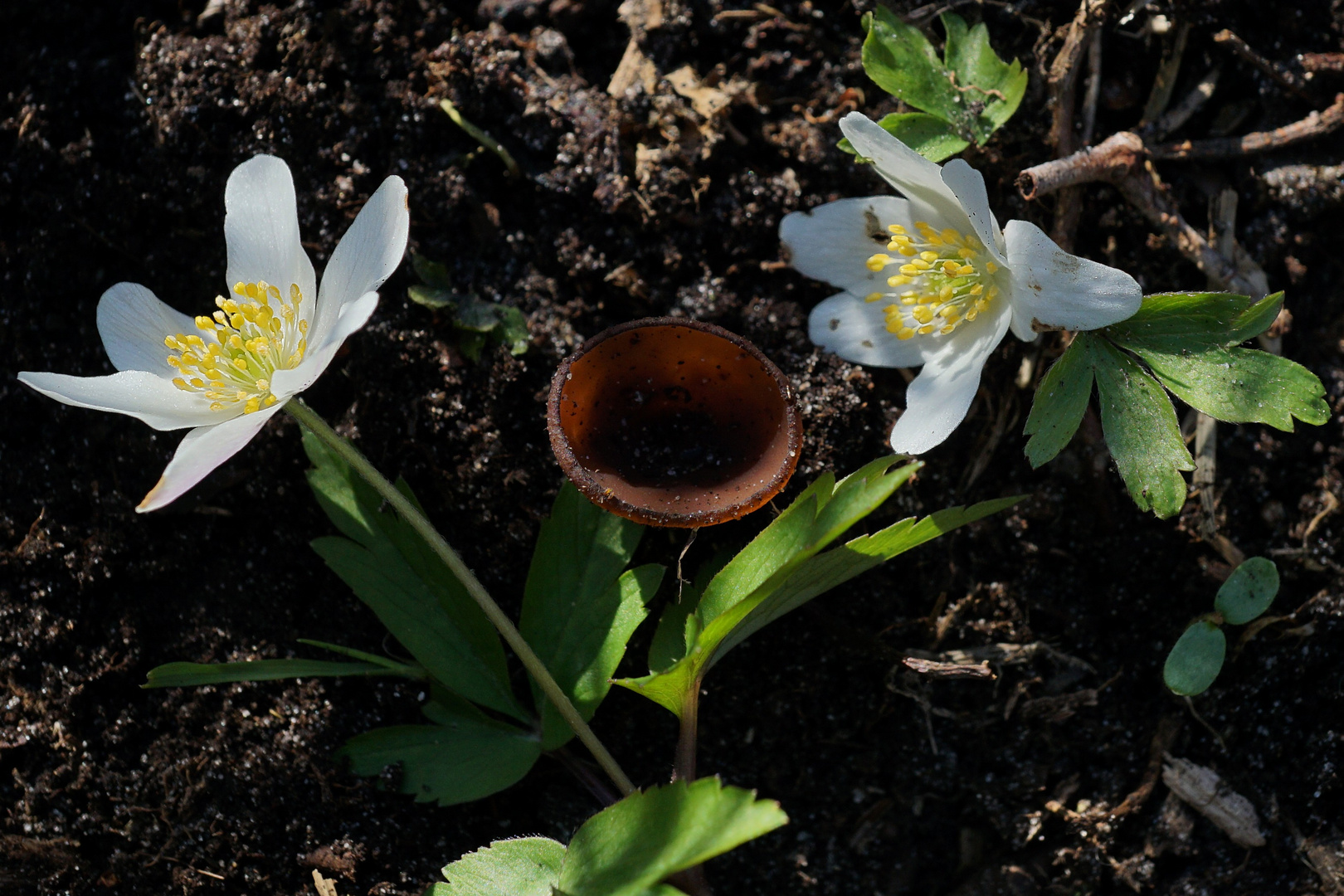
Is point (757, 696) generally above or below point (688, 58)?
below

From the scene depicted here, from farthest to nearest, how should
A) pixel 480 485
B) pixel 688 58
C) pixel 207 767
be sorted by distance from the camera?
→ 1. pixel 688 58
2. pixel 480 485
3. pixel 207 767

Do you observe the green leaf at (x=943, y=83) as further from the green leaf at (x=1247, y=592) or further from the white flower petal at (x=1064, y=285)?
the green leaf at (x=1247, y=592)

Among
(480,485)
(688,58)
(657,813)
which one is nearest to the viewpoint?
(657,813)

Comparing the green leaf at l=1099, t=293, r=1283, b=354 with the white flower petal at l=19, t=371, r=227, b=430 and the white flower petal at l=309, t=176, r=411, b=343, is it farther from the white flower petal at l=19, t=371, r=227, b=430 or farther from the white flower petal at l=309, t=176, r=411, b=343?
the white flower petal at l=19, t=371, r=227, b=430

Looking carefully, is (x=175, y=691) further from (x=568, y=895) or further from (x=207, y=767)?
(x=568, y=895)

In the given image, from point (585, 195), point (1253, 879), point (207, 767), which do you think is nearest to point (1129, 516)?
point (1253, 879)

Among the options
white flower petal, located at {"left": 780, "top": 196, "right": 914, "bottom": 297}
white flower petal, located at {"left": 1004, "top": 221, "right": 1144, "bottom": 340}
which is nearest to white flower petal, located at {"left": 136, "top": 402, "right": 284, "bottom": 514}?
white flower petal, located at {"left": 780, "top": 196, "right": 914, "bottom": 297}

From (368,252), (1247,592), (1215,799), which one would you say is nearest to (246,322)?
(368,252)
